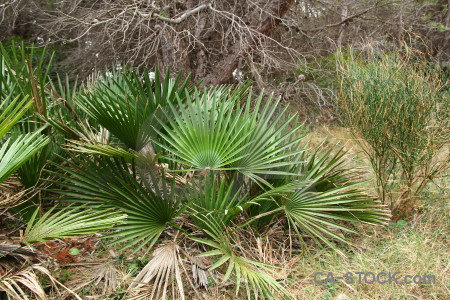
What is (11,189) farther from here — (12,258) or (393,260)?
(393,260)

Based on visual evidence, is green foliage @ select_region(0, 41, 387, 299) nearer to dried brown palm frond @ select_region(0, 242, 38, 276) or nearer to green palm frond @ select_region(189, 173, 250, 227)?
green palm frond @ select_region(189, 173, 250, 227)

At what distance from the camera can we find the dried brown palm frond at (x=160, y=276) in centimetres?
272

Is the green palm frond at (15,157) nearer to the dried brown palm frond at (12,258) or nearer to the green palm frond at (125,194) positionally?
the green palm frond at (125,194)

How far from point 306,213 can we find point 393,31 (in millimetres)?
6304

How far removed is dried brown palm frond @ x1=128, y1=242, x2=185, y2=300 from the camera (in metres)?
2.72

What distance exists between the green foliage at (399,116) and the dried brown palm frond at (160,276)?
2232 millimetres

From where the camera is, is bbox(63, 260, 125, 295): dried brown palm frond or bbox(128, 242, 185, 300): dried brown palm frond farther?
bbox(63, 260, 125, 295): dried brown palm frond

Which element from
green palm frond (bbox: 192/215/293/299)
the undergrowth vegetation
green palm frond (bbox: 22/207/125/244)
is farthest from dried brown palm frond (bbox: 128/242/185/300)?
green palm frond (bbox: 22/207/125/244)

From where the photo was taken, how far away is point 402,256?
3.37m

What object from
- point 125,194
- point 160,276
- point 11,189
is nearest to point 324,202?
point 160,276

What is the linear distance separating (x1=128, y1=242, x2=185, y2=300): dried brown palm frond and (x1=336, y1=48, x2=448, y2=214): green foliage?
2.23 metres

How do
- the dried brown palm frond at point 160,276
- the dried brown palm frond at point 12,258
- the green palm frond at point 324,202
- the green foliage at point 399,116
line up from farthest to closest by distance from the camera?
the green foliage at point 399,116
the green palm frond at point 324,202
the dried brown palm frond at point 160,276
the dried brown palm frond at point 12,258

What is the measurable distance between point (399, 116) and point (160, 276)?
2.56 m

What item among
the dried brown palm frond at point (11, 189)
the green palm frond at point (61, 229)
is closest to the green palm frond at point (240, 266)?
the green palm frond at point (61, 229)
